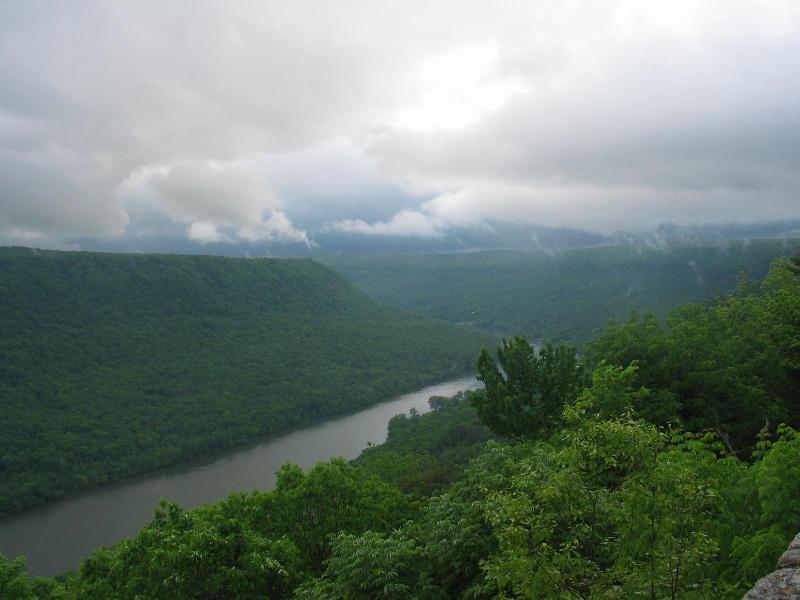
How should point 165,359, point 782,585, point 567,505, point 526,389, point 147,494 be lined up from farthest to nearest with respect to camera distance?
point 165,359 < point 147,494 < point 526,389 < point 567,505 < point 782,585

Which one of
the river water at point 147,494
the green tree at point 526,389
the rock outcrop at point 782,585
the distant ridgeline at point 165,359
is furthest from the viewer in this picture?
the distant ridgeline at point 165,359

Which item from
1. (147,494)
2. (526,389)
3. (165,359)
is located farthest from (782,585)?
(165,359)

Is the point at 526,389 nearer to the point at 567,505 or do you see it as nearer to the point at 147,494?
the point at 567,505

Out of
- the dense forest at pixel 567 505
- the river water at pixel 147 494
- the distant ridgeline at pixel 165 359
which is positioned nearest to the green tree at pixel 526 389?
the dense forest at pixel 567 505

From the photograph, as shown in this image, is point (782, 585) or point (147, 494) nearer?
point (782, 585)

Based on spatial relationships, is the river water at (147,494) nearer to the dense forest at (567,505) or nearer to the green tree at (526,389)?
the green tree at (526,389)

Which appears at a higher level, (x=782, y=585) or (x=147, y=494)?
(x=782, y=585)
